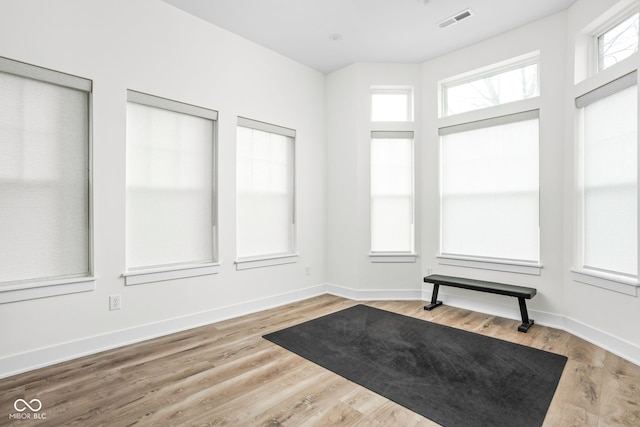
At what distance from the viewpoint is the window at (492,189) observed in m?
3.60

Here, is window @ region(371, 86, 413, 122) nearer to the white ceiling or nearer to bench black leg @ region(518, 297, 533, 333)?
the white ceiling

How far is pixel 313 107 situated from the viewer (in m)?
4.65

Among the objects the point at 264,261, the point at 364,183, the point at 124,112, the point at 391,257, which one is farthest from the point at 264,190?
the point at 391,257

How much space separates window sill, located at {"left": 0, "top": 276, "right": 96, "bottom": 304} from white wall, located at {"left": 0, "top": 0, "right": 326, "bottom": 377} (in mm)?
56

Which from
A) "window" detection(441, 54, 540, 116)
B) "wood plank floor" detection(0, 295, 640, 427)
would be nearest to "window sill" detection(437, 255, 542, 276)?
"wood plank floor" detection(0, 295, 640, 427)

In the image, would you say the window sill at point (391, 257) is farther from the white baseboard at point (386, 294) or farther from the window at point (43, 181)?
the window at point (43, 181)

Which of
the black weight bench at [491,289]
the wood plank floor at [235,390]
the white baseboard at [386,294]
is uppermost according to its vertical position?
the black weight bench at [491,289]

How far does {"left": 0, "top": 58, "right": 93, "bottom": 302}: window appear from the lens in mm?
2365

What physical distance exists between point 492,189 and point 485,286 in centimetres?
114

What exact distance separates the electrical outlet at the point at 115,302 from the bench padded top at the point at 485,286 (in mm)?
3189

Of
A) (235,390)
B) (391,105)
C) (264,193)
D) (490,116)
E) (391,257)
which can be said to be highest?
(391,105)

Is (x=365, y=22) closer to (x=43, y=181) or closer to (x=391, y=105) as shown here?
(x=391, y=105)

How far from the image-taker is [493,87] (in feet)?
12.9

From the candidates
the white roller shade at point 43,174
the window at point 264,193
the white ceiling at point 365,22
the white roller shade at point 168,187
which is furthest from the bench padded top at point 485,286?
the white roller shade at point 43,174
